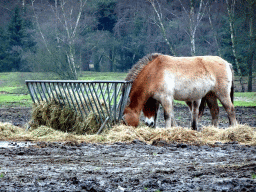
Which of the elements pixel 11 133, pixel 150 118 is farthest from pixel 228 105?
pixel 11 133

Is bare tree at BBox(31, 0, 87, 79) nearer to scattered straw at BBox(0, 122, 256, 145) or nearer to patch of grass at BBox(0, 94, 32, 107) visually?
patch of grass at BBox(0, 94, 32, 107)

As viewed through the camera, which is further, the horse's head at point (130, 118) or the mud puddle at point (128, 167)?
the horse's head at point (130, 118)

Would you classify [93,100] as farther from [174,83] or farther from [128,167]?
[128,167]

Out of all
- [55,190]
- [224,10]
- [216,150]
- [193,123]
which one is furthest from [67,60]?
[55,190]

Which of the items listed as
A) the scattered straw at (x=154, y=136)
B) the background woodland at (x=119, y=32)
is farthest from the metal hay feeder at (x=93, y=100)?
the background woodland at (x=119, y=32)

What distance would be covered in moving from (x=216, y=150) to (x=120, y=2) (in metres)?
30.1

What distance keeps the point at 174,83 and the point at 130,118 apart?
4.77 ft

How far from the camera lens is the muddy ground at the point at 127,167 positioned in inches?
186

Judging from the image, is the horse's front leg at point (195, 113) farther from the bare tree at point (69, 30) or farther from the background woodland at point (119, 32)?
the bare tree at point (69, 30)

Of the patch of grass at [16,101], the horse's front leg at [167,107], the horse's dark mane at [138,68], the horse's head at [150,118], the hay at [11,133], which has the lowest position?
the patch of grass at [16,101]

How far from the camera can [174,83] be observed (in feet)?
33.0

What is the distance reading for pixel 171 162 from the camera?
6.40 meters

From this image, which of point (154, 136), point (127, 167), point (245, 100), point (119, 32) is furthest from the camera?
point (119, 32)

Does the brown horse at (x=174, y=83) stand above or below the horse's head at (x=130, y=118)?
above
